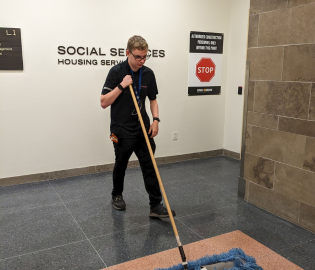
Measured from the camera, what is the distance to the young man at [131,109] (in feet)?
8.38

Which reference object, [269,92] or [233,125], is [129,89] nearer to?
[269,92]

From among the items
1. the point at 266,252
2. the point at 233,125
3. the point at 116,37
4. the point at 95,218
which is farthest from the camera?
the point at 233,125

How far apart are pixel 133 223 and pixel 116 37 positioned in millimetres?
2340

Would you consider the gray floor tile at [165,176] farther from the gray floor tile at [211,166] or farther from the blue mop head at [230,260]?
the blue mop head at [230,260]

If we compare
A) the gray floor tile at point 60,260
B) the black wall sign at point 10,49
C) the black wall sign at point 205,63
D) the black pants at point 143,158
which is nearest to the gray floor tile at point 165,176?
the black pants at point 143,158

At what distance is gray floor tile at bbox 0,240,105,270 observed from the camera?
6.91ft

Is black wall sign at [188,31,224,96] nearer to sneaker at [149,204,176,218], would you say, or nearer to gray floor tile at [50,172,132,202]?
gray floor tile at [50,172,132,202]

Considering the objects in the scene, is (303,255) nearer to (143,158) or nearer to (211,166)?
(143,158)

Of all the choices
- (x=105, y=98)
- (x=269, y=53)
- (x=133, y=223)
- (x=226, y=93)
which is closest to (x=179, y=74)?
(x=226, y=93)

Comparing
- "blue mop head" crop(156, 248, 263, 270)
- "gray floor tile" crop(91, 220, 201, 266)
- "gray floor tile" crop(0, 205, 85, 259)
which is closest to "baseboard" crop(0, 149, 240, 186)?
"gray floor tile" crop(0, 205, 85, 259)

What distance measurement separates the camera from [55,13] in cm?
359

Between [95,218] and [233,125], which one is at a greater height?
[233,125]

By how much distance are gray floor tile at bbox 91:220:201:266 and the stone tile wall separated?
92 cm

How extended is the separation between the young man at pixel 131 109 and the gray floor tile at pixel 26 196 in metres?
0.93
